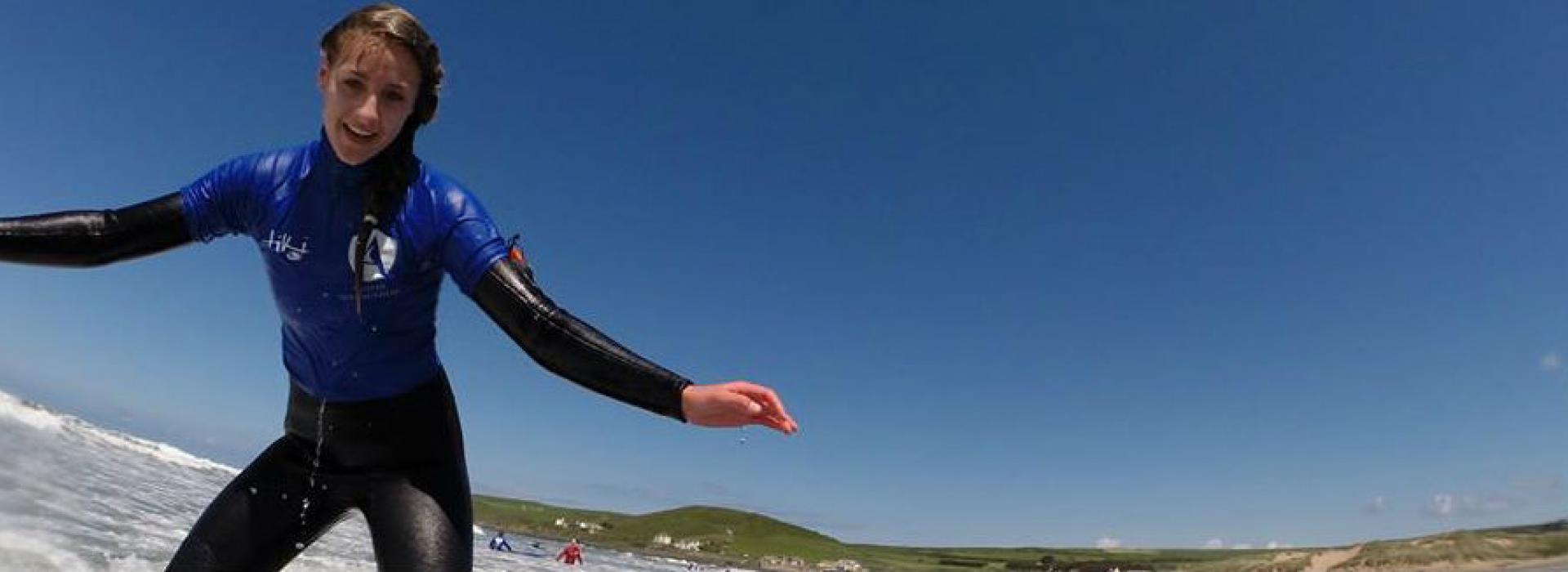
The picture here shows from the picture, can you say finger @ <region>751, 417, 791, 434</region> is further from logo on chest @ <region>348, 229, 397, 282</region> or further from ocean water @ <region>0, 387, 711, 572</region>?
ocean water @ <region>0, 387, 711, 572</region>

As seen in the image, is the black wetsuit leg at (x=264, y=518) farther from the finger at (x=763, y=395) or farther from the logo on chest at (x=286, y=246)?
the finger at (x=763, y=395)

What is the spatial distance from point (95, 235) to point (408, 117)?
4.35ft

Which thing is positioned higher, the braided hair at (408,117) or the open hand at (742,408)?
Answer: the braided hair at (408,117)

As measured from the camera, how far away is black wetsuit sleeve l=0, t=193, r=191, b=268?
11.2 ft

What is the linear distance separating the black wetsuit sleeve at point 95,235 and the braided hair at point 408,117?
938 mm

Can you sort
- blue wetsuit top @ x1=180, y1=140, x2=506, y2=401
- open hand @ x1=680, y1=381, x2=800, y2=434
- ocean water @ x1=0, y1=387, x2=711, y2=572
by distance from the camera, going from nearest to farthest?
open hand @ x1=680, y1=381, x2=800, y2=434
blue wetsuit top @ x1=180, y1=140, x2=506, y2=401
ocean water @ x1=0, y1=387, x2=711, y2=572

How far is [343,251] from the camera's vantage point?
342cm

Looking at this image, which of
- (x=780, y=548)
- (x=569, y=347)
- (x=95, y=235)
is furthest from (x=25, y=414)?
(x=780, y=548)

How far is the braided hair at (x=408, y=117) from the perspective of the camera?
3.35 metres

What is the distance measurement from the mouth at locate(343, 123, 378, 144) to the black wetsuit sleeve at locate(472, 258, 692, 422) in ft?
2.25

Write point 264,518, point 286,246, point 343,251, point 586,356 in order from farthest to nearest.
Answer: point 264,518 < point 286,246 < point 343,251 < point 586,356

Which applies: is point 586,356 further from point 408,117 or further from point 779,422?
point 408,117

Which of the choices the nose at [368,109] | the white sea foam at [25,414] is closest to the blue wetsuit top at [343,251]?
the nose at [368,109]

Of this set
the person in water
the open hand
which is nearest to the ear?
the person in water
